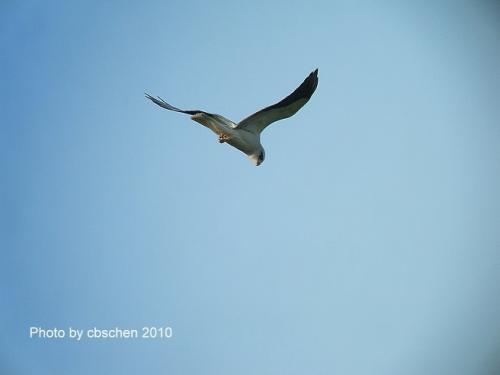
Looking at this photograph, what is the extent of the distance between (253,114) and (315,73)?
1397mm

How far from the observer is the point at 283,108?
1269 cm

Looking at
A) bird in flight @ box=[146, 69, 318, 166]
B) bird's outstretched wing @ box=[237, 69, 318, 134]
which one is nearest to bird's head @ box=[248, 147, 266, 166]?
bird in flight @ box=[146, 69, 318, 166]

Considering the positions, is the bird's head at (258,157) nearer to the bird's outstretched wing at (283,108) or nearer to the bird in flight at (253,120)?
the bird in flight at (253,120)

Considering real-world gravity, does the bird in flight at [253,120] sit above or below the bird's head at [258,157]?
above

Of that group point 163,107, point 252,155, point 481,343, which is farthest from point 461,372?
point 163,107

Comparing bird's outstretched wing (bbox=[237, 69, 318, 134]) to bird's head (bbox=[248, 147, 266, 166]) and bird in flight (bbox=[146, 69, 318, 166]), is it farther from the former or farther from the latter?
bird's head (bbox=[248, 147, 266, 166])

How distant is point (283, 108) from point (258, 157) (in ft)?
3.50

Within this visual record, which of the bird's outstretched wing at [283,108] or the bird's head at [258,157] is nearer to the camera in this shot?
the bird's outstretched wing at [283,108]

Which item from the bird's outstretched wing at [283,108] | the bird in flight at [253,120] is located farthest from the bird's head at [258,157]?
the bird's outstretched wing at [283,108]

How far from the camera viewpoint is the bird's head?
513 inches

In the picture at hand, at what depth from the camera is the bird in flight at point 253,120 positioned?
12.1m

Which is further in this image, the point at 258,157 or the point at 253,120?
the point at 258,157

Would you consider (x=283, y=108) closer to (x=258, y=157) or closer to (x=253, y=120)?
(x=253, y=120)

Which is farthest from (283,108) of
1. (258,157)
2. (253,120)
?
(258,157)
